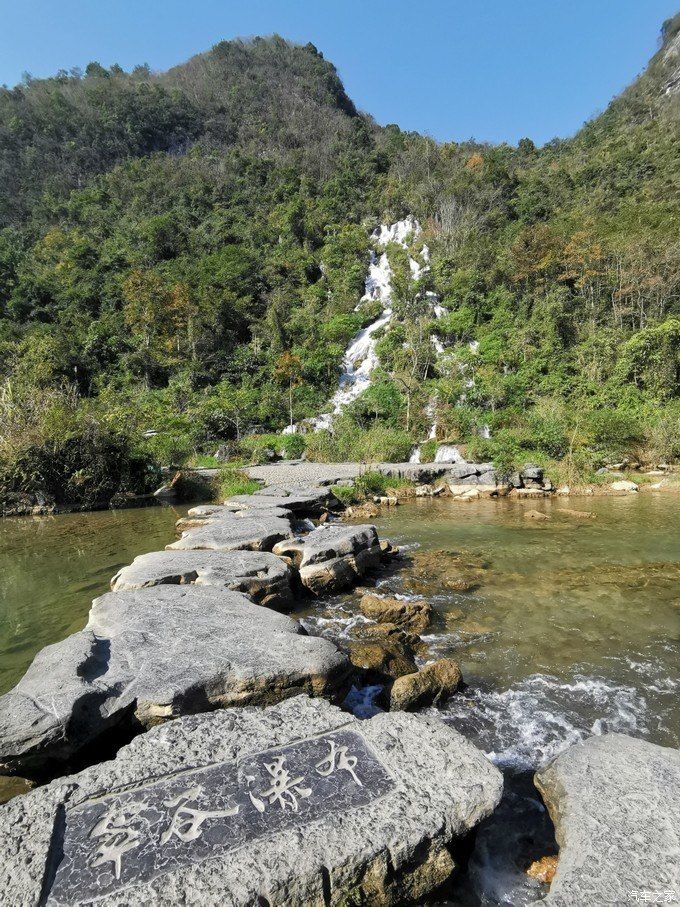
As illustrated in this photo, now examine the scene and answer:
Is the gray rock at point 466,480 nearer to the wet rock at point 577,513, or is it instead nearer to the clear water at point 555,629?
the wet rock at point 577,513

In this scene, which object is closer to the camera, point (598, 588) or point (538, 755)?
point (538, 755)

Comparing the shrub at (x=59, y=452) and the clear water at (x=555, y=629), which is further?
the shrub at (x=59, y=452)

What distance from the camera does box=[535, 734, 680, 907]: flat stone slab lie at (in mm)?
1472

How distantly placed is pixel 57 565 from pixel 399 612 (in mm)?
4638

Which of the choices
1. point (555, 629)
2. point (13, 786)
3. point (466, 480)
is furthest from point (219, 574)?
point (466, 480)

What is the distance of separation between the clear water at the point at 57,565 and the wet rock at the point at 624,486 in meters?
10.3

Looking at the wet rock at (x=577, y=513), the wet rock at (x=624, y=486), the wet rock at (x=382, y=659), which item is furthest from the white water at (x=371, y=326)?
the wet rock at (x=382, y=659)

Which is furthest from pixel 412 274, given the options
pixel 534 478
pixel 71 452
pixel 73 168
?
pixel 73 168

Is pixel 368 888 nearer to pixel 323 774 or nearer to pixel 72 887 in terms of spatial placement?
pixel 323 774

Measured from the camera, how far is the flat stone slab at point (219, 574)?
14.0 feet

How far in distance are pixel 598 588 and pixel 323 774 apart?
14.3 feet

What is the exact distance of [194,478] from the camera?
11203mm

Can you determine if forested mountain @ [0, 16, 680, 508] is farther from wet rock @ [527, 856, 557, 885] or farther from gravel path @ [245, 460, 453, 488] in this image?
wet rock @ [527, 856, 557, 885]

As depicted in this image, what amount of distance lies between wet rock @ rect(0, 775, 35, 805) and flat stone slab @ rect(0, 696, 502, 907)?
2.64 feet
